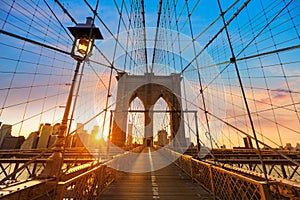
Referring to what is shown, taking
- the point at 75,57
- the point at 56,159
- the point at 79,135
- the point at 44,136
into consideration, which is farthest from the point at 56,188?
the point at 44,136

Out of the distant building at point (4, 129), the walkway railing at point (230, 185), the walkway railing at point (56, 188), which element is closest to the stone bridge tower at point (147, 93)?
the distant building at point (4, 129)

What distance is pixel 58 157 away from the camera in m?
2.20

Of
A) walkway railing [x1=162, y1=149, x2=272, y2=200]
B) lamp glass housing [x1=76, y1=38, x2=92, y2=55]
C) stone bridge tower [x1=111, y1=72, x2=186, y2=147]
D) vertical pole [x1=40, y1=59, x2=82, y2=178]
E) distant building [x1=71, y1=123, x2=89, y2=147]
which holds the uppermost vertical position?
stone bridge tower [x1=111, y1=72, x2=186, y2=147]

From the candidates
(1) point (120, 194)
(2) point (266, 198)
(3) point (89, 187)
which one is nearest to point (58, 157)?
(3) point (89, 187)

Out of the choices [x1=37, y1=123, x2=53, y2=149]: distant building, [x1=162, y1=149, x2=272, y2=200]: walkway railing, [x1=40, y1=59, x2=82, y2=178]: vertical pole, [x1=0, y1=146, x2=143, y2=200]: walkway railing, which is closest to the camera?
[x1=0, y1=146, x2=143, y2=200]: walkway railing

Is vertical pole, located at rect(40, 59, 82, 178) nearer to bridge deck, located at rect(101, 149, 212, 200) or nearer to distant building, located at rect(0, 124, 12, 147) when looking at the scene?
bridge deck, located at rect(101, 149, 212, 200)

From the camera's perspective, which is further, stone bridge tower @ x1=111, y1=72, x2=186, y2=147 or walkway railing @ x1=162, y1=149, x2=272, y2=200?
stone bridge tower @ x1=111, y1=72, x2=186, y2=147

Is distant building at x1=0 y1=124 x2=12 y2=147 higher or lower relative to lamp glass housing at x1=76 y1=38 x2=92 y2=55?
lower

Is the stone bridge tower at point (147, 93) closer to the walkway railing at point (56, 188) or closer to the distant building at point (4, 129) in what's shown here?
the distant building at point (4, 129)

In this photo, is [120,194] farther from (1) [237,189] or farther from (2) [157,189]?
(1) [237,189]

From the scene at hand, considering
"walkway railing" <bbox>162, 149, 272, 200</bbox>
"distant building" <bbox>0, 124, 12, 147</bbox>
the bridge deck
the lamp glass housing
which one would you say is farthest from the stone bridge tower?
the lamp glass housing

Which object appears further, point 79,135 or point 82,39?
point 79,135

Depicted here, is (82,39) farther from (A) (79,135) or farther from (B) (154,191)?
(A) (79,135)

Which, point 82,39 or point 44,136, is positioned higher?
point 82,39
